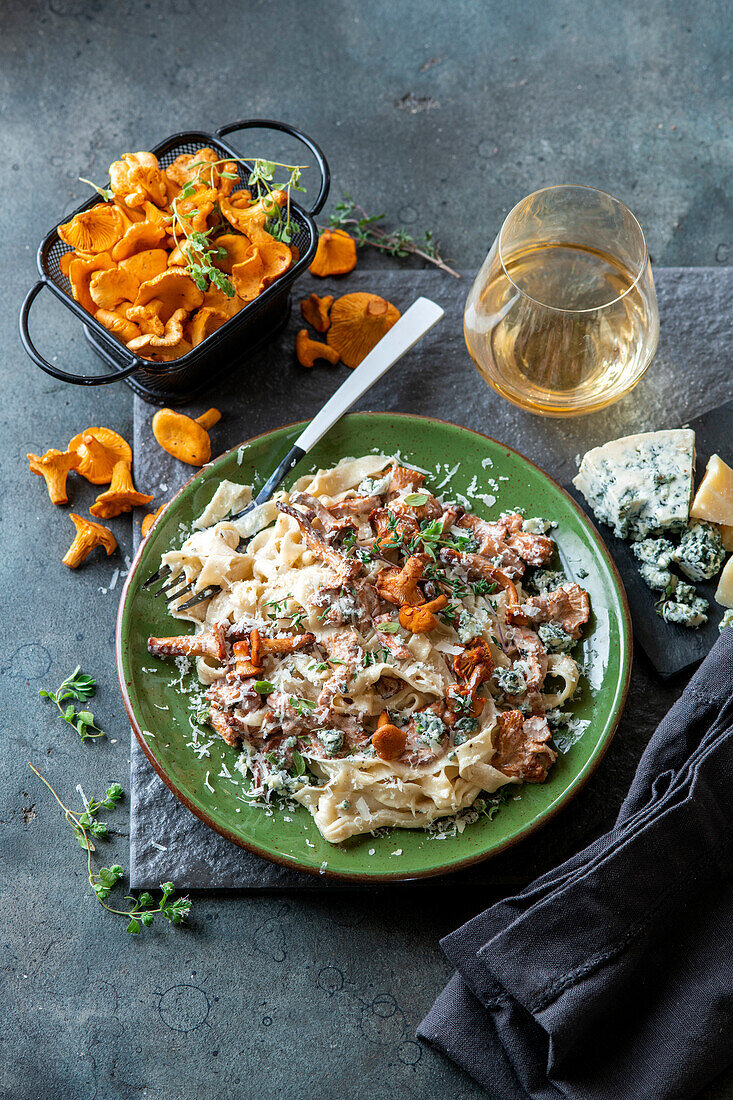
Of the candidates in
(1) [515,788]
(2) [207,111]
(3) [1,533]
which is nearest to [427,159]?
(2) [207,111]

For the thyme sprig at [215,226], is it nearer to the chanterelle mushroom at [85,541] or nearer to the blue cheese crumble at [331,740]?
the chanterelle mushroom at [85,541]

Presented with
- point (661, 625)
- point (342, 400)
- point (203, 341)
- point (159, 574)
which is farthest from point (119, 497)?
point (661, 625)

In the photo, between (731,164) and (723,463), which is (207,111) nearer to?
(731,164)

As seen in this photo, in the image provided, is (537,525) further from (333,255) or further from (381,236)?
(381,236)

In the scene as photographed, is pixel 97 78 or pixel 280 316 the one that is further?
pixel 97 78

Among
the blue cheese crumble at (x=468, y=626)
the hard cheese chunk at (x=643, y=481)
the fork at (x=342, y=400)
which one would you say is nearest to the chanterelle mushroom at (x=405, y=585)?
the blue cheese crumble at (x=468, y=626)

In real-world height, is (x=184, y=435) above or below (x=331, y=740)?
above
